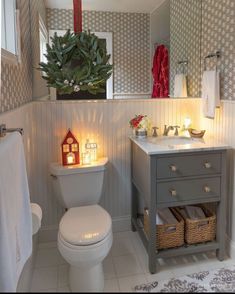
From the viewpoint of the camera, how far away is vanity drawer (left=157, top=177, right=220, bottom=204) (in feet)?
6.31

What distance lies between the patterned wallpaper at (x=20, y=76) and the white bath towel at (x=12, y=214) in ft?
1.12

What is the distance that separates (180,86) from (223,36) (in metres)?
0.55

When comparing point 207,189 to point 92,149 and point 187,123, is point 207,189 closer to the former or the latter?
point 187,123

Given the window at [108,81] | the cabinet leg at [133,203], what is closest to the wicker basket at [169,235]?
the cabinet leg at [133,203]

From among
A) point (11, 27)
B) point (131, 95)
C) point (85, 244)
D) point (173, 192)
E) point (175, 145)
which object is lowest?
point (85, 244)

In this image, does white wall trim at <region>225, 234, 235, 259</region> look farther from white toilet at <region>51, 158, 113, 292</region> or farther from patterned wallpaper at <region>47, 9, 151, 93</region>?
patterned wallpaper at <region>47, 9, 151, 93</region>

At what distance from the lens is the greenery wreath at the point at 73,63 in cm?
219

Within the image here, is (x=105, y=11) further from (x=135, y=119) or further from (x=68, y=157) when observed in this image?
(x=68, y=157)

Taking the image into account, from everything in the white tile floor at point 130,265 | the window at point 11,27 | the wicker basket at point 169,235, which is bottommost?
the white tile floor at point 130,265

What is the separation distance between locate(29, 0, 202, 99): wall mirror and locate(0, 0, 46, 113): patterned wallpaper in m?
0.01

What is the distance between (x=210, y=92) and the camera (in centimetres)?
217

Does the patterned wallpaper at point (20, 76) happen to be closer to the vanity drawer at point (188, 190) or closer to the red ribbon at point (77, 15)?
the red ribbon at point (77, 15)

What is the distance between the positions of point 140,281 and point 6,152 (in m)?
1.39

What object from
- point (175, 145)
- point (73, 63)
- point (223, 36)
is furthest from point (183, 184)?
point (73, 63)
